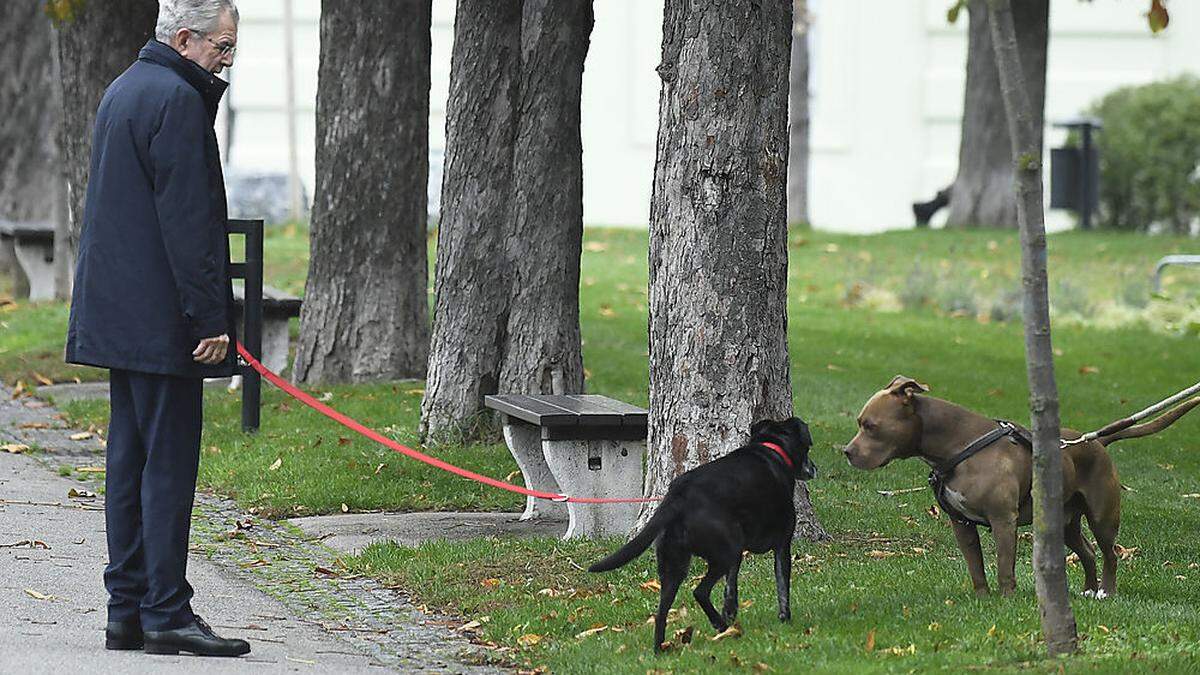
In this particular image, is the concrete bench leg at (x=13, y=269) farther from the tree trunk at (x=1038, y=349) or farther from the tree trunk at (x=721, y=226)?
the tree trunk at (x=1038, y=349)

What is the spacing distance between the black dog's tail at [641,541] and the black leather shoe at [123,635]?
158 centimetres

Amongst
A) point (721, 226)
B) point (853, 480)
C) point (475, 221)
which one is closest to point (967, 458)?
point (721, 226)

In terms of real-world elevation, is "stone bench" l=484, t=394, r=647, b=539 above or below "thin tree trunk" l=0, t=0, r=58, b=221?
below

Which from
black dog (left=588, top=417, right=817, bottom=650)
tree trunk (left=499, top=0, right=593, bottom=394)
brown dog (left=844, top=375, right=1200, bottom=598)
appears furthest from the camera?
tree trunk (left=499, top=0, right=593, bottom=394)

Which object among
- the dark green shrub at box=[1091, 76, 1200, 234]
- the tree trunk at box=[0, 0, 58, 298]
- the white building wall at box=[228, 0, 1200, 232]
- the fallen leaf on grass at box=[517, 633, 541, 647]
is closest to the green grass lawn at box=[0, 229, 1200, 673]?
the fallen leaf on grass at box=[517, 633, 541, 647]

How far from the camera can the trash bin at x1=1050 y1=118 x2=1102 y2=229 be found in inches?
978

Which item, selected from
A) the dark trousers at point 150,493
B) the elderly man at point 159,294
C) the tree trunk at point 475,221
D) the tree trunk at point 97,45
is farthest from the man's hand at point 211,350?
the tree trunk at point 97,45

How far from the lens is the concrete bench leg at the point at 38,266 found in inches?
794

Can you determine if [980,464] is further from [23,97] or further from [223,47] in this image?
[23,97]

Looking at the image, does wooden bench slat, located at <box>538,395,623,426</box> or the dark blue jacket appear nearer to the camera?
the dark blue jacket

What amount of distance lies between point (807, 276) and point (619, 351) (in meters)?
5.94

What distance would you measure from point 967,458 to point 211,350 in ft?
8.85

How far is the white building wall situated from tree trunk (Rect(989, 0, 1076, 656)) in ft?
81.0

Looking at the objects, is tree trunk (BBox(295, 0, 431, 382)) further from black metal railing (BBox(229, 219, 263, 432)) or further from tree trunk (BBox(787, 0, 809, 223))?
tree trunk (BBox(787, 0, 809, 223))
